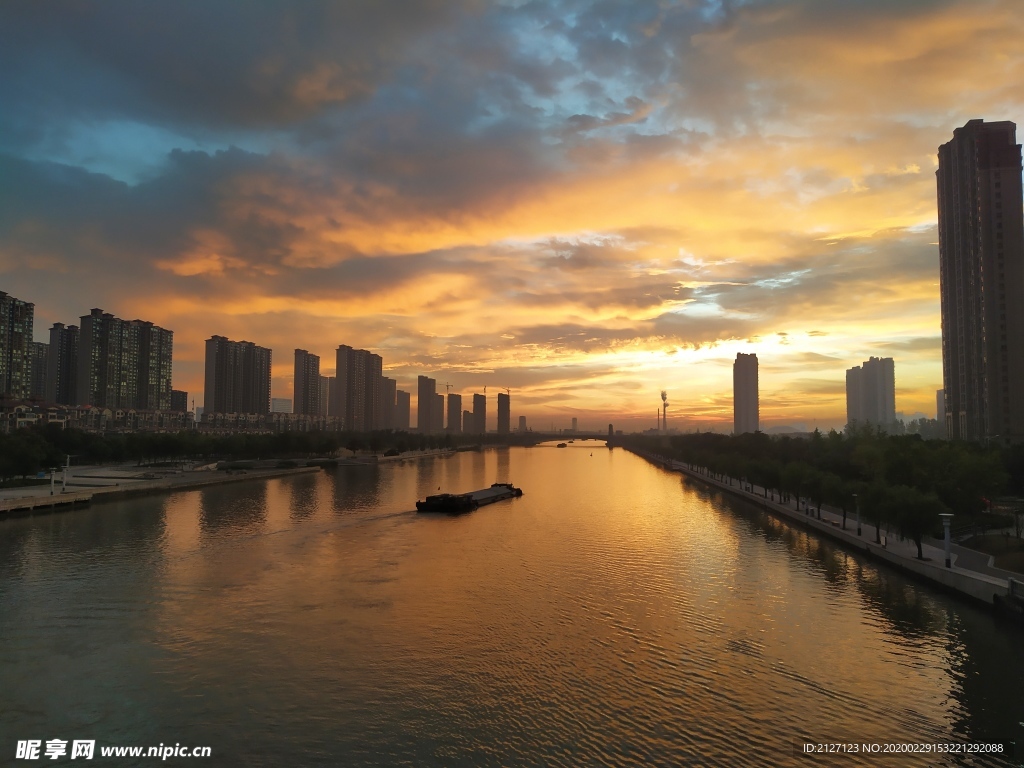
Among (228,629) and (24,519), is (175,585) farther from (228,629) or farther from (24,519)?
(24,519)

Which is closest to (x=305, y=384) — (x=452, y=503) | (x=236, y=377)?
(x=236, y=377)

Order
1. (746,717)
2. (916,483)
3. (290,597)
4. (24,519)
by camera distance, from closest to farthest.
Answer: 1. (746,717)
2. (290,597)
3. (916,483)
4. (24,519)

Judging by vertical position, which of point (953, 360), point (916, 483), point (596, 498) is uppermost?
point (953, 360)

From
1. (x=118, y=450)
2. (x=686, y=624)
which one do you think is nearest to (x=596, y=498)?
(x=686, y=624)

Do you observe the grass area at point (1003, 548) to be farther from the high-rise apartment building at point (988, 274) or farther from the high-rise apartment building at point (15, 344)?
the high-rise apartment building at point (15, 344)

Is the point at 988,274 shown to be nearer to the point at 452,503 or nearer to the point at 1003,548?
the point at 1003,548

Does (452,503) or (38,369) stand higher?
(38,369)

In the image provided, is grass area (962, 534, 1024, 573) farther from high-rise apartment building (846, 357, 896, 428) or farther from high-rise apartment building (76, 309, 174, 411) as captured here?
high-rise apartment building (846, 357, 896, 428)
